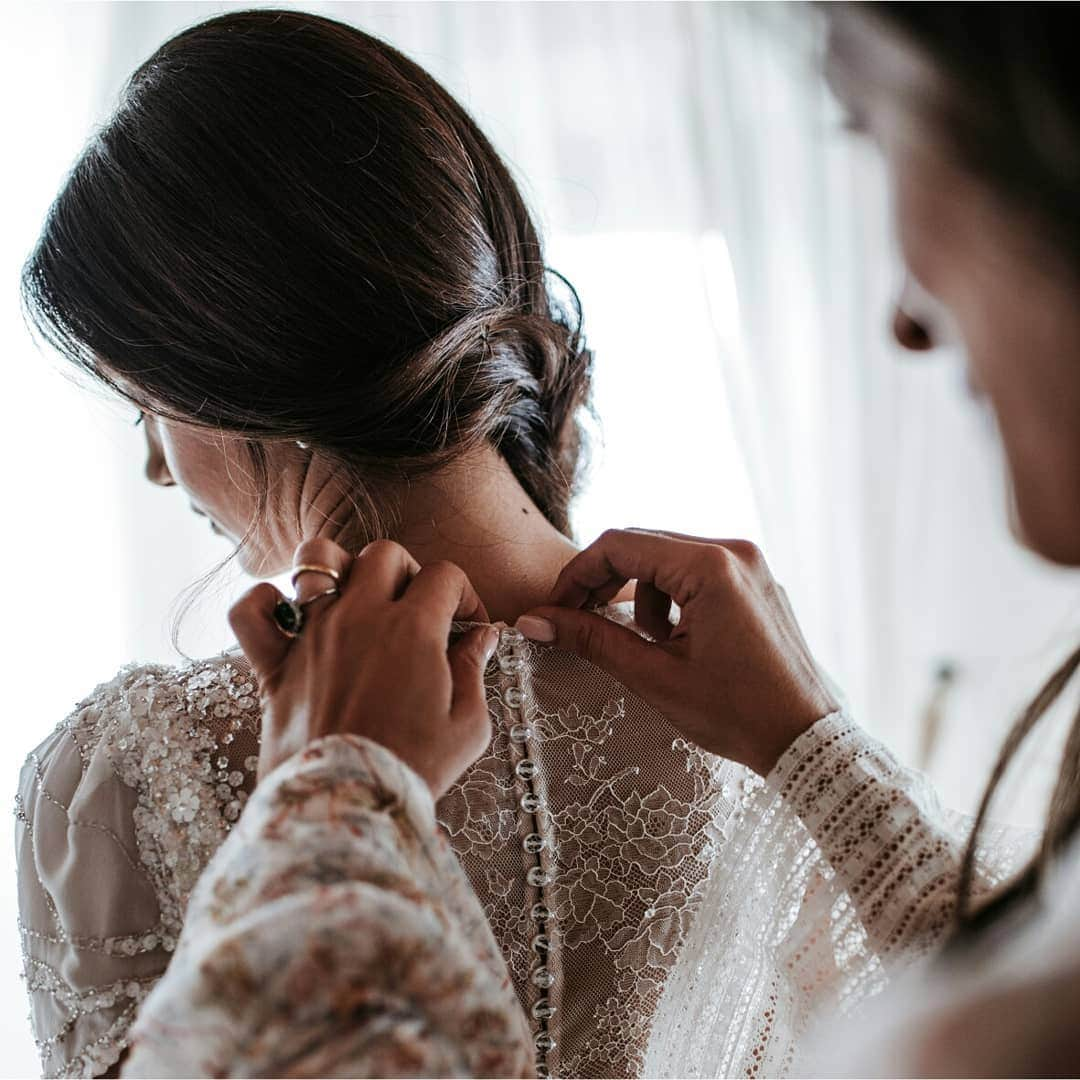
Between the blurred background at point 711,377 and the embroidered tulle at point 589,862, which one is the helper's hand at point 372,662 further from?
the blurred background at point 711,377

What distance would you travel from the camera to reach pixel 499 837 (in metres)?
0.82

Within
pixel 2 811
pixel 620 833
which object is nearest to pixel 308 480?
pixel 620 833

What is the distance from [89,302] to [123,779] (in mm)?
418

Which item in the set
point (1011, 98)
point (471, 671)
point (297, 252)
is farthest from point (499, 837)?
point (1011, 98)

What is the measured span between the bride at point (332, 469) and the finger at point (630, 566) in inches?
2.1

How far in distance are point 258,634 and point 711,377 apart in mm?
2061

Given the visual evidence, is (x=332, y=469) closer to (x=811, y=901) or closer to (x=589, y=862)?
(x=589, y=862)

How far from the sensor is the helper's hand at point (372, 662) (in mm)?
618

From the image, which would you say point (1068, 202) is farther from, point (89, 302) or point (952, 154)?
point (89, 302)

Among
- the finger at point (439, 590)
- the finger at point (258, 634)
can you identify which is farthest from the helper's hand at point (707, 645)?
the finger at point (258, 634)

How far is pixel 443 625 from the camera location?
27.0 inches

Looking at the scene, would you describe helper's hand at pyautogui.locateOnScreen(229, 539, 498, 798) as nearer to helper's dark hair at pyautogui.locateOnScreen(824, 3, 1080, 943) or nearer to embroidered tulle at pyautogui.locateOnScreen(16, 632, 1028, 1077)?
embroidered tulle at pyautogui.locateOnScreen(16, 632, 1028, 1077)

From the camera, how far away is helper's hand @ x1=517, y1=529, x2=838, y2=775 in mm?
812

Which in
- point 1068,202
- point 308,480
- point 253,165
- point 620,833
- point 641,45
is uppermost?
point 641,45
